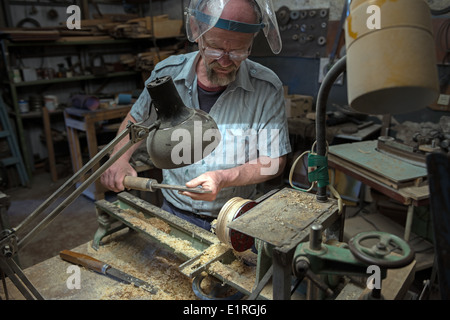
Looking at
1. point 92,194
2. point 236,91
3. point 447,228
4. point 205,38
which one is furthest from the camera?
point 92,194

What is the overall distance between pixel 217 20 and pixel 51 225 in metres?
3.46

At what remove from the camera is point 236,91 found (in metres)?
1.83

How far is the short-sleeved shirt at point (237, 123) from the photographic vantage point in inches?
69.0

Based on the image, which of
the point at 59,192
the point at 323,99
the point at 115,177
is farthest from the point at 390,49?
the point at 115,177

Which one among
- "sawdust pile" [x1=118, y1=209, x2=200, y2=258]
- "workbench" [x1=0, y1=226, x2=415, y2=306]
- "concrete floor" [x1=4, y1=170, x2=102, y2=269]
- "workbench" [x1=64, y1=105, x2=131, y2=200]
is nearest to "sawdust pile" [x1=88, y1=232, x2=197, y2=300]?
"workbench" [x1=0, y1=226, x2=415, y2=306]

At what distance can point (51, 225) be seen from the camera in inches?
152

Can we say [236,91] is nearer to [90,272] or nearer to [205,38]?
[205,38]

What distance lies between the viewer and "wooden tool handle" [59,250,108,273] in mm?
1357

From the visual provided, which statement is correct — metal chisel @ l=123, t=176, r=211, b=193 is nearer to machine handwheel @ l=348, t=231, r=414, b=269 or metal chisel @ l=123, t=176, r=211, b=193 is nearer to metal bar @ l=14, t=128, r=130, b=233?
metal bar @ l=14, t=128, r=130, b=233

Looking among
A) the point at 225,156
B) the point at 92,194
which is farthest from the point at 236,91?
the point at 92,194

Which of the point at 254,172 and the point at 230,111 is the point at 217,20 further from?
the point at 254,172

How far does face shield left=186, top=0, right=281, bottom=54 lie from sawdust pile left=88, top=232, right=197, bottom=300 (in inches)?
39.2
